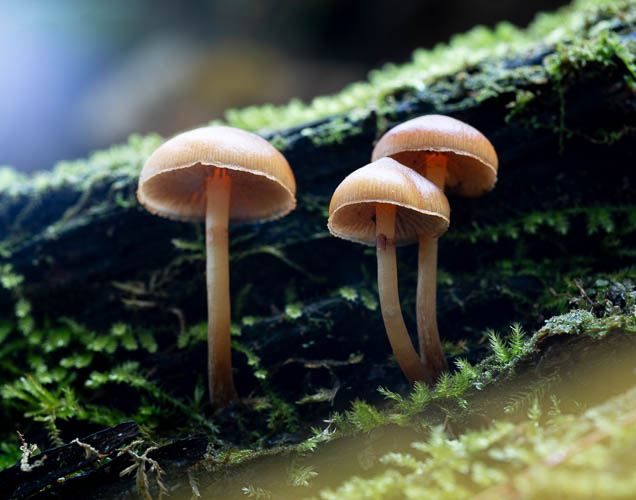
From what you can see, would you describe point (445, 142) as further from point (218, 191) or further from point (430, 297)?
point (218, 191)

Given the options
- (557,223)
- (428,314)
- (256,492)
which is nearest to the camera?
(256,492)

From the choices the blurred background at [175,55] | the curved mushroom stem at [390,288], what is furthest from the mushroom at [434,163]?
the blurred background at [175,55]

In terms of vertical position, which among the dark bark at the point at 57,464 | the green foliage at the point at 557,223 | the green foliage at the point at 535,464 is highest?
the green foliage at the point at 557,223

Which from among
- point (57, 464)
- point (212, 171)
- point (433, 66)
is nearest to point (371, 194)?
point (212, 171)

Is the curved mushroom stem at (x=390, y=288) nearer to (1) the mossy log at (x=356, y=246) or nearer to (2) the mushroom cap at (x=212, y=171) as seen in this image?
(1) the mossy log at (x=356, y=246)

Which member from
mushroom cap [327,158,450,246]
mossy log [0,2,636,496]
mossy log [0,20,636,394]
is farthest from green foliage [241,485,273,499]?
mushroom cap [327,158,450,246]

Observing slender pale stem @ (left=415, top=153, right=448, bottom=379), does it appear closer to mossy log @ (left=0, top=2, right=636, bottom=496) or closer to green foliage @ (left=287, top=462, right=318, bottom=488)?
mossy log @ (left=0, top=2, right=636, bottom=496)
